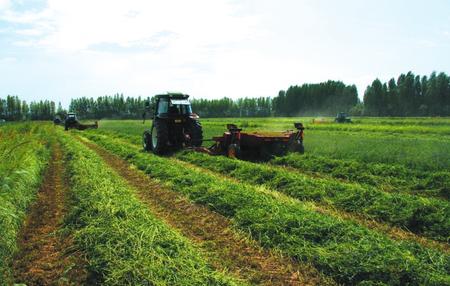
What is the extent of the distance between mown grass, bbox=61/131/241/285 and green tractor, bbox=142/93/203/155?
805 cm

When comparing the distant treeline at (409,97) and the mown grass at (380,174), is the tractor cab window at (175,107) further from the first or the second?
the distant treeline at (409,97)

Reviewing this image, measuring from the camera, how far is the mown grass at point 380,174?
927 centimetres

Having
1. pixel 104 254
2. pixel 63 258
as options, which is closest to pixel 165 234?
pixel 104 254

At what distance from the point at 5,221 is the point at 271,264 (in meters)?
3.99

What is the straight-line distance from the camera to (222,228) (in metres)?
6.36

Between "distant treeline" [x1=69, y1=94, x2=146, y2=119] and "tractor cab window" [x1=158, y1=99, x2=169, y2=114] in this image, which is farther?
"distant treeline" [x1=69, y1=94, x2=146, y2=119]

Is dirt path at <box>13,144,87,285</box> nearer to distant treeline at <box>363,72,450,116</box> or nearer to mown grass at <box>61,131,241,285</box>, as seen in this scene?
mown grass at <box>61,131,241,285</box>

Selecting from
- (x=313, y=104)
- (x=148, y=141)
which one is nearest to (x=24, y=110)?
(x=313, y=104)

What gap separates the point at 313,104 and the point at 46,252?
310 ft

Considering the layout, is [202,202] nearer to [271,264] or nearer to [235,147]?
[271,264]

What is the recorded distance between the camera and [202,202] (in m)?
7.82

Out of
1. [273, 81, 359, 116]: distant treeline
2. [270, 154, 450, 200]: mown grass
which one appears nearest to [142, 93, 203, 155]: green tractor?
[270, 154, 450, 200]: mown grass

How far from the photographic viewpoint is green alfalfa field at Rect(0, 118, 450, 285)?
177 inches

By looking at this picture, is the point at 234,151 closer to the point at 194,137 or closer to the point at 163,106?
the point at 194,137
